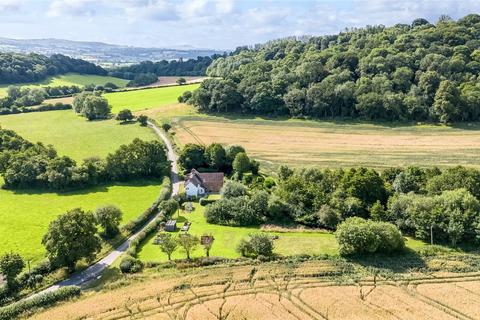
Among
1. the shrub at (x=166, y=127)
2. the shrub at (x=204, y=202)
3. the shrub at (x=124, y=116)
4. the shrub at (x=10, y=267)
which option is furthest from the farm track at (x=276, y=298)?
the shrub at (x=124, y=116)

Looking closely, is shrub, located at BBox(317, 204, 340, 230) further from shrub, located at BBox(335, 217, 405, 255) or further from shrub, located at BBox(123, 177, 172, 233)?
shrub, located at BBox(123, 177, 172, 233)

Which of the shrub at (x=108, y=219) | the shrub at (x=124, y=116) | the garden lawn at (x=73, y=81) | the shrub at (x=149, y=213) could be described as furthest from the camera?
the garden lawn at (x=73, y=81)

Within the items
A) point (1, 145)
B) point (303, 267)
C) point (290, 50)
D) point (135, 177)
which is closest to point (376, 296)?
point (303, 267)

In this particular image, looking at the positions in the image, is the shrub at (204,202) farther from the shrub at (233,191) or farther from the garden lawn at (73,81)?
the garden lawn at (73,81)

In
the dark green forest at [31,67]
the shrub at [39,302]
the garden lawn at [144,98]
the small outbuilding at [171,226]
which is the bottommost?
the shrub at [39,302]

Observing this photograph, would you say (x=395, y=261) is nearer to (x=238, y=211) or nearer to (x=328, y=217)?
(x=328, y=217)

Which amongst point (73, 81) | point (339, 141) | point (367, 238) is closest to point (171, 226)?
point (367, 238)

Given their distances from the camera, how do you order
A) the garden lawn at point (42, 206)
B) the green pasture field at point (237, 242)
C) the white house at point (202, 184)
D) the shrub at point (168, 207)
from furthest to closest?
the white house at point (202, 184), the shrub at point (168, 207), the garden lawn at point (42, 206), the green pasture field at point (237, 242)
